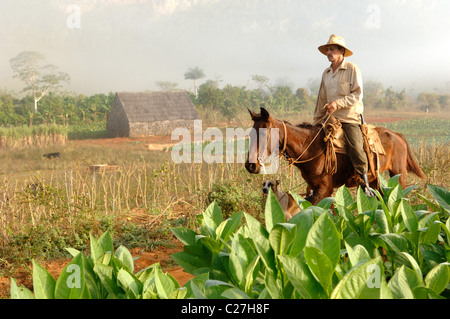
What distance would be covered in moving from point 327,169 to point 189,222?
6.33 ft

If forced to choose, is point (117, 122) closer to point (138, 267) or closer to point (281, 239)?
point (138, 267)

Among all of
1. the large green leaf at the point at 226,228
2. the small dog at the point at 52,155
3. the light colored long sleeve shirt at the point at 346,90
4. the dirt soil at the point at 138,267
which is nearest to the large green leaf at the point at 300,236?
the large green leaf at the point at 226,228

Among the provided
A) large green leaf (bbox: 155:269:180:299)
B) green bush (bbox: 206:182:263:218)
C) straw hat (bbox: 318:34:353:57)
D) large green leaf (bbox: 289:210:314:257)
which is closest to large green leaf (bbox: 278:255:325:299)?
large green leaf (bbox: 289:210:314:257)

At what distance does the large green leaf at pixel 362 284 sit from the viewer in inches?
50.6

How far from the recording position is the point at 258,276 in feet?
5.75

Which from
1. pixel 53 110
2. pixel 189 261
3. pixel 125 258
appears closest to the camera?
pixel 125 258

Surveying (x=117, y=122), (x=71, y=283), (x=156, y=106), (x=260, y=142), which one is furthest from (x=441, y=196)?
(x=117, y=122)

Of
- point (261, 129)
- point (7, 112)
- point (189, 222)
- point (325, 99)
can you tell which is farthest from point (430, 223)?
point (7, 112)

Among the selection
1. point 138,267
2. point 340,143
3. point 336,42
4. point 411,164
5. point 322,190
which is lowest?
point 138,267

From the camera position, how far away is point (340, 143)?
551 centimetres

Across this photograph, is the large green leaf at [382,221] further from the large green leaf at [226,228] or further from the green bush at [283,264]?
the large green leaf at [226,228]

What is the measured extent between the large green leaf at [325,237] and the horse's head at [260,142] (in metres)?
3.36

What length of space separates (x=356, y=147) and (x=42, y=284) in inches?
177
